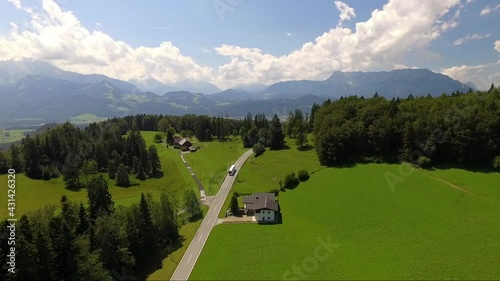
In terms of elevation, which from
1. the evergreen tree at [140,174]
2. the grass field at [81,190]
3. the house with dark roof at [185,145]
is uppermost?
the house with dark roof at [185,145]

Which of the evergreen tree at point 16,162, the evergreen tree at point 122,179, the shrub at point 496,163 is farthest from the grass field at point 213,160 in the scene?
the shrub at point 496,163

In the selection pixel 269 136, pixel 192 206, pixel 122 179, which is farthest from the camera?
pixel 269 136

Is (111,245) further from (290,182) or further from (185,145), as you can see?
(185,145)

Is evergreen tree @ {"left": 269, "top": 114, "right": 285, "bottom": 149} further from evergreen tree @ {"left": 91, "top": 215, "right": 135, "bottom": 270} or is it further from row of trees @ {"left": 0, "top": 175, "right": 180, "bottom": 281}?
evergreen tree @ {"left": 91, "top": 215, "right": 135, "bottom": 270}

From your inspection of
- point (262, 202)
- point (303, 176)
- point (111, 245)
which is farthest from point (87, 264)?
point (303, 176)

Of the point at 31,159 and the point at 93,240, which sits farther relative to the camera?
the point at 31,159

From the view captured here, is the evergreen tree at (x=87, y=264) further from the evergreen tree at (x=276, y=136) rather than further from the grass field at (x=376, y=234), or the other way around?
the evergreen tree at (x=276, y=136)
